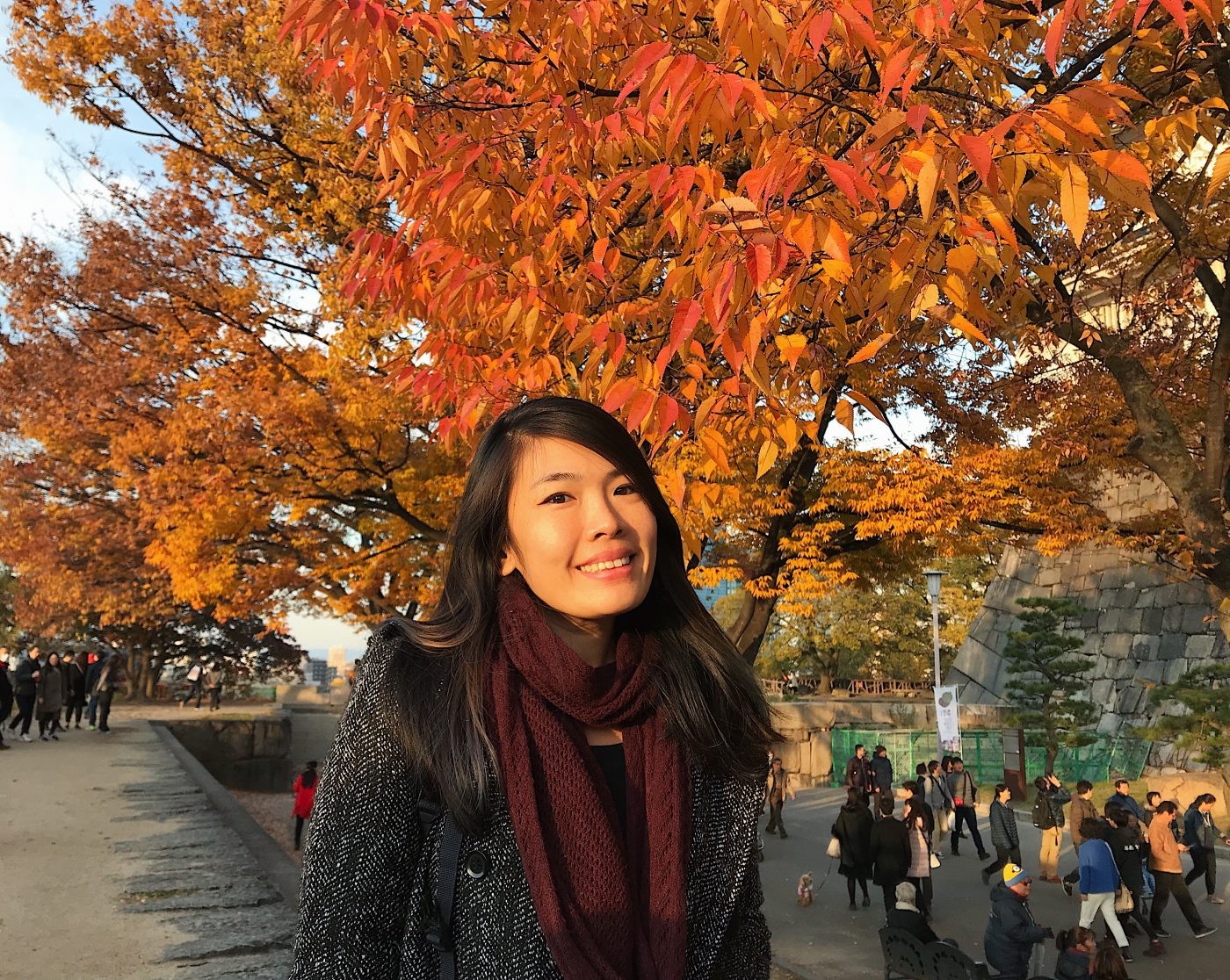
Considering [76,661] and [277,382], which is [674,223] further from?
[76,661]

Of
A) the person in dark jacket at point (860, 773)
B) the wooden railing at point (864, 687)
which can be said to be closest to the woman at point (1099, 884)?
the person in dark jacket at point (860, 773)

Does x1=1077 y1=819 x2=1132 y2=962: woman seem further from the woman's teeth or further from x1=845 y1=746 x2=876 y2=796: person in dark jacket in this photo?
the woman's teeth

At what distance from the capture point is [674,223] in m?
3.18

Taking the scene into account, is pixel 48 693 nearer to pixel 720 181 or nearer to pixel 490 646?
pixel 720 181

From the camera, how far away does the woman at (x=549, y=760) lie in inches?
62.2

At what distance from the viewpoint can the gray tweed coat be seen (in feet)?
5.10

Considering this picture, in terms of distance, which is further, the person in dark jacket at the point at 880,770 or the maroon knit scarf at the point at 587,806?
the person in dark jacket at the point at 880,770

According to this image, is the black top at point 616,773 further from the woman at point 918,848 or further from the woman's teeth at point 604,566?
the woman at point 918,848

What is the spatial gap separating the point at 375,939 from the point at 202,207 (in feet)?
43.2

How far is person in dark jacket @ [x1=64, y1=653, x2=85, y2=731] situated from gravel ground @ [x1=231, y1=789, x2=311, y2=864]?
427cm

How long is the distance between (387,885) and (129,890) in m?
6.84

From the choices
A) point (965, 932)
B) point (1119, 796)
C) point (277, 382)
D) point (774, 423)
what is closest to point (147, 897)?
point (774, 423)

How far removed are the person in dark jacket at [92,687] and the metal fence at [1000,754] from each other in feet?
61.0

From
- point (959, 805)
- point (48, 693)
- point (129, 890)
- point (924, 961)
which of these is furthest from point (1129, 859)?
point (48, 693)
